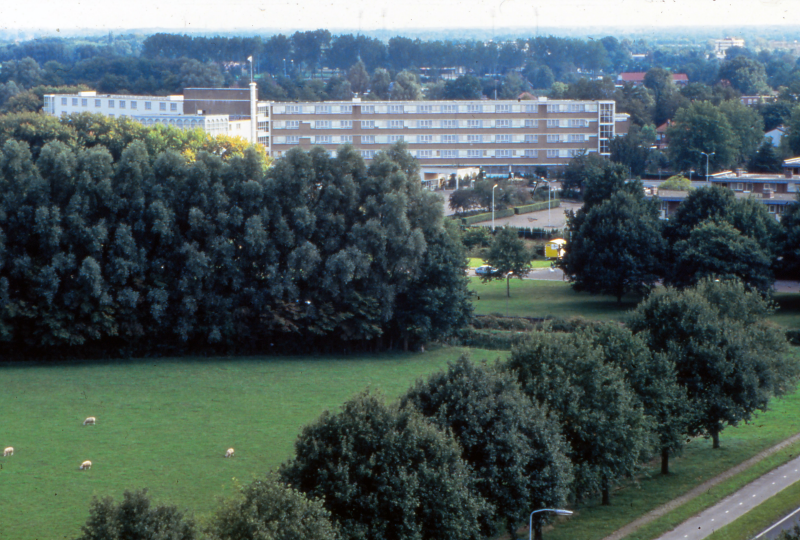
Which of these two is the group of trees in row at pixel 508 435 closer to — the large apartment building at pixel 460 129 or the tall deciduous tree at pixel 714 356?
the tall deciduous tree at pixel 714 356


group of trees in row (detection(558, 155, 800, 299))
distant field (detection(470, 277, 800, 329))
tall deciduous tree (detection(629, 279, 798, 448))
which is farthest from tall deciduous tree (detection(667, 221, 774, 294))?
tall deciduous tree (detection(629, 279, 798, 448))

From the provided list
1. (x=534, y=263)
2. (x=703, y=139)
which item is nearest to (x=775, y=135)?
(x=703, y=139)

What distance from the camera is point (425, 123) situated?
96125 millimetres

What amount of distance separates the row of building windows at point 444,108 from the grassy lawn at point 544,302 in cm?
3880

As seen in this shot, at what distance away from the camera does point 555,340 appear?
27.2 metres

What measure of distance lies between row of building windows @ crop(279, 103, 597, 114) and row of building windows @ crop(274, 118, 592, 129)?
2.94 feet

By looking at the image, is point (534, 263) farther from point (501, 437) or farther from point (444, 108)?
point (501, 437)

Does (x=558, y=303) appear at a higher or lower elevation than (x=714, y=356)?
lower

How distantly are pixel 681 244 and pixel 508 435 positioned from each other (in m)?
30.2

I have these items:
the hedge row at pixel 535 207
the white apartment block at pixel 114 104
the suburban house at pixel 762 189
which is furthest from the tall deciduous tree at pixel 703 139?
the white apartment block at pixel 114 104

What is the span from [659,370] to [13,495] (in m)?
18.5

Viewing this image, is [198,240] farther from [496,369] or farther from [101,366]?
[496,369]

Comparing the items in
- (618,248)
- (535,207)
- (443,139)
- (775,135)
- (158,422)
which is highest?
(775,135)

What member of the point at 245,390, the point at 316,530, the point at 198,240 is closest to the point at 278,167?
the point at 198,240
